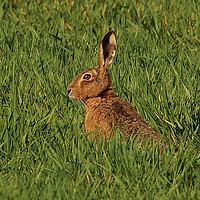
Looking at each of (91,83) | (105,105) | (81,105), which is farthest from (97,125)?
(81,105)

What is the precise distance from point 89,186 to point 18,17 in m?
4.97

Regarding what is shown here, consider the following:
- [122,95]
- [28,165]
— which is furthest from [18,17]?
[28,165]

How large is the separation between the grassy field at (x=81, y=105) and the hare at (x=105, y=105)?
131 millimetres

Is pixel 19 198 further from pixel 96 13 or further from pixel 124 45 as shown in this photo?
pixel 96 13

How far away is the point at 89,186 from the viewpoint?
14.5ft

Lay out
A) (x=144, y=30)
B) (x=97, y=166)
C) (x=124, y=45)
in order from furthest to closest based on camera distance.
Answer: (x=144, y=30)
(x=124, y=45)
(x=97, y=166)

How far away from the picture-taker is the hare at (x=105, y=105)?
17.3ft

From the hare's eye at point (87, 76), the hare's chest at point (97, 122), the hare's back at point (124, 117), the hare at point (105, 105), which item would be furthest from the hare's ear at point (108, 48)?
the hare's chest at point (97, 122)

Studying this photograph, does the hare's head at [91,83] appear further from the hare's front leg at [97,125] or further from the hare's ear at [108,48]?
the hare's front leg at [97,125]

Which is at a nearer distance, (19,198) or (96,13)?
(19,198)

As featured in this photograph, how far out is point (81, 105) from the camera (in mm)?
6340

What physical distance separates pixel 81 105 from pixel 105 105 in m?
0.54

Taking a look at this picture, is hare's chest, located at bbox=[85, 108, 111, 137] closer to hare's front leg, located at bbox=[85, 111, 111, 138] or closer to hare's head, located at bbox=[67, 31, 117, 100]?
hare's front leg, located at bbox=[85, 111, 111, 138]

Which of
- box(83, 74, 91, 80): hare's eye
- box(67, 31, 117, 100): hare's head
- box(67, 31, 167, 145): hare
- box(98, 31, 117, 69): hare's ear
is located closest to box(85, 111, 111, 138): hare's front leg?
box(67, 31, 167, 145): hare
